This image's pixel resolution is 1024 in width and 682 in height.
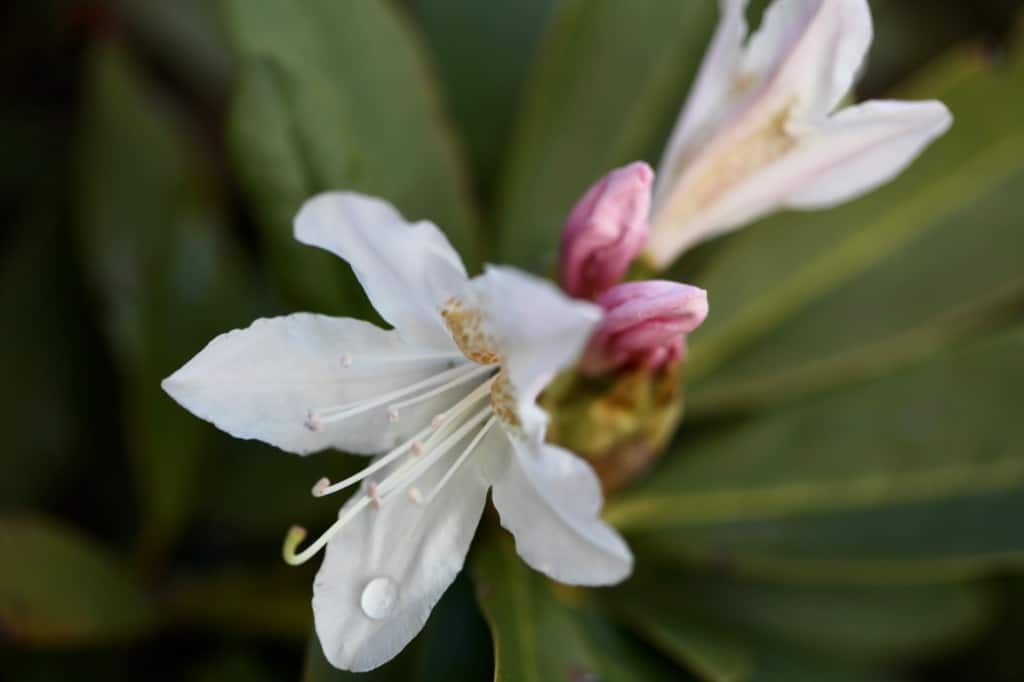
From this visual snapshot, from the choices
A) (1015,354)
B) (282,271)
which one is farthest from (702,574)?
(282,271)

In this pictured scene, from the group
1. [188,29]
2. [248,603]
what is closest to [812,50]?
[248,603]

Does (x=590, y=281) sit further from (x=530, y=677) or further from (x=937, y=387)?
(x=937, y=387)

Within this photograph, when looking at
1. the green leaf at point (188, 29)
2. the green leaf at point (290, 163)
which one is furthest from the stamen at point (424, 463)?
the green leaf at point (188, 29)

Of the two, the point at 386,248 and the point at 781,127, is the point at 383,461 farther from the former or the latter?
the point at 781,127

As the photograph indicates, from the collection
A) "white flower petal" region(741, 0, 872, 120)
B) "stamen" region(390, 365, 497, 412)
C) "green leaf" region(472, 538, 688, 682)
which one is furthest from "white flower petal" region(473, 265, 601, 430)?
"white flower petal" region(741, 0, 872, 120)

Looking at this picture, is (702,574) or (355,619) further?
(702,574)

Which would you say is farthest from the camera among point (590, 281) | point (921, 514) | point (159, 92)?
point (159, 92)

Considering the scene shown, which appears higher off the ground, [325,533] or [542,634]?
[325,533]
